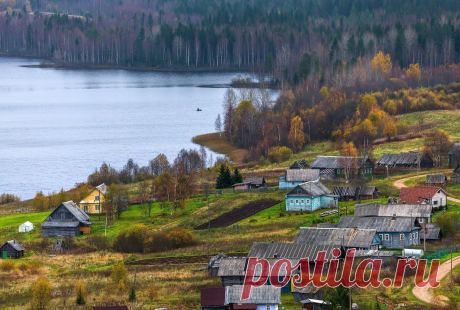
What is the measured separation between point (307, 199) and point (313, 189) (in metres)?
1.14

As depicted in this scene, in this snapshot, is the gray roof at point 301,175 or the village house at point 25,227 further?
the gray roof at point 301,175

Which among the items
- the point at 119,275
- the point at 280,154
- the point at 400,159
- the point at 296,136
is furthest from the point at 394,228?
the point at 296,136

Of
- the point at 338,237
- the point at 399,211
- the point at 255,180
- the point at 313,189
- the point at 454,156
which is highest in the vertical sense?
the point at 454,156

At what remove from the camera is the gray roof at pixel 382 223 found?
178 feet

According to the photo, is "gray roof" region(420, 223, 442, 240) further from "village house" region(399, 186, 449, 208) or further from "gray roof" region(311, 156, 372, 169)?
"gray roof" region(311, 156, 372, 169)

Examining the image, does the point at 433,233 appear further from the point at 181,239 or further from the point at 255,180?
the point at 255,180

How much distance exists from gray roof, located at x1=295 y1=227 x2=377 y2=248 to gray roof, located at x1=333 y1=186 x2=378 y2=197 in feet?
47.2

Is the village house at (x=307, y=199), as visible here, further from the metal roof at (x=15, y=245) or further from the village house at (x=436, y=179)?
the metal roof at (x=15, y=245)

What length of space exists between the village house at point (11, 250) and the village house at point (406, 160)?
3446cm

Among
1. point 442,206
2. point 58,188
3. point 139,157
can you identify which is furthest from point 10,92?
point 442,206

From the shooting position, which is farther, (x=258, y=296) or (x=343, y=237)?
(x=343, y=237)

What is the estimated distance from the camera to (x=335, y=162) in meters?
79.0

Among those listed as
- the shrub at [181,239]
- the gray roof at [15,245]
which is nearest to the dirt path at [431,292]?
the shrub at [181,239]

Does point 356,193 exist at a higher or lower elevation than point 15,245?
higher
